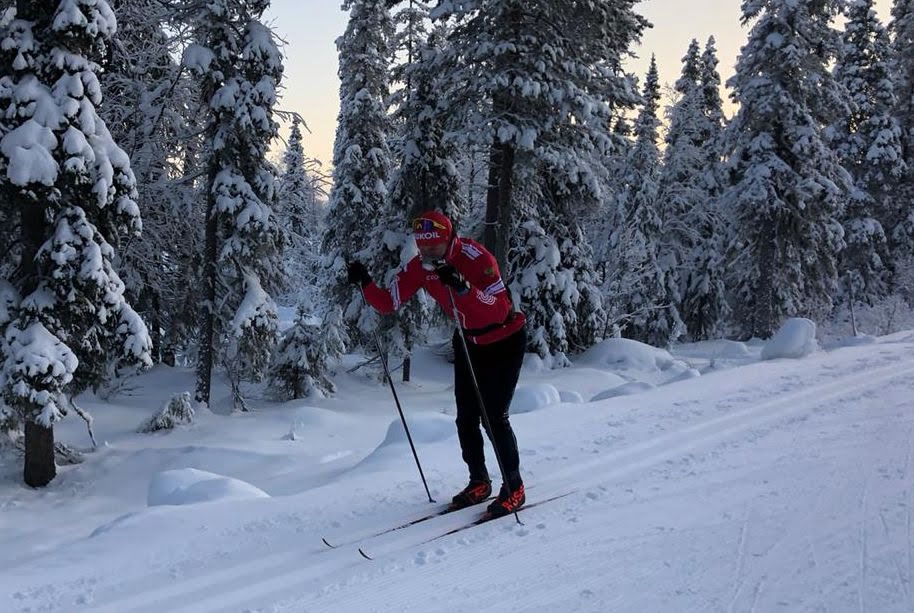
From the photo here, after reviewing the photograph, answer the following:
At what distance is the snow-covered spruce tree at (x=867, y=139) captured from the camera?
97.5 feet

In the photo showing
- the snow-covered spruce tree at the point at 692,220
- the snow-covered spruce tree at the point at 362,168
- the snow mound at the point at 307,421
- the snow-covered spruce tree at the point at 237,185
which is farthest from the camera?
the snow-covered spruce tree at the point at 692,220

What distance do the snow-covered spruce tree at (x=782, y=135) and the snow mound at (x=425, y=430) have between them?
717 inches

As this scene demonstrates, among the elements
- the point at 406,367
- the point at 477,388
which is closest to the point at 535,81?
the point at 477,388

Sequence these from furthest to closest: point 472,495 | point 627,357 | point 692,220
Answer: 1. point 692,220
2. point 627,357
3. point 472,495

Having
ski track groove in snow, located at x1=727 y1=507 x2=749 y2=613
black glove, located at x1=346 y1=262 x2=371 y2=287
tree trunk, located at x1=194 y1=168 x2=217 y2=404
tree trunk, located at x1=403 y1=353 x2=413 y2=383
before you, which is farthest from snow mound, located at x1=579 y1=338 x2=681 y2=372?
black glove, located at x1=346 y1=262 x2=371 y2=287

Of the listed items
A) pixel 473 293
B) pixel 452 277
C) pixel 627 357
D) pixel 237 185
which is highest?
pixel 237 185

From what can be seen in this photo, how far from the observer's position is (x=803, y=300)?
28.1m

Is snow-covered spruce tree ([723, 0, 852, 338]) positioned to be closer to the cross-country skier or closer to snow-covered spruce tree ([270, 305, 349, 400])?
snow-covered spruce tree ([270, 305, 349, 400])

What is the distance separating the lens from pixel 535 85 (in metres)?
12.5

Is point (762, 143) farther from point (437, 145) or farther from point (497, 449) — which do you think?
point (497, 449)

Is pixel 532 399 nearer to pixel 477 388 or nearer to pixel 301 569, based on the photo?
pixel 477 388

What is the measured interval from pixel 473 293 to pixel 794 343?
32.9ft

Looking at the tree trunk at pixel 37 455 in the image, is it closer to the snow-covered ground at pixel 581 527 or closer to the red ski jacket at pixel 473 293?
the snow-covered ground at pixel 581 527

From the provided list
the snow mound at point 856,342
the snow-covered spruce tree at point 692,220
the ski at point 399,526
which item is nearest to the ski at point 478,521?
the ski at point 399,526
